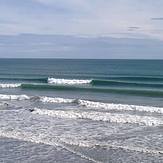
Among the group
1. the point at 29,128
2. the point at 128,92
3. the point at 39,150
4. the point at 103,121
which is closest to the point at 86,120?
the point at 103,121

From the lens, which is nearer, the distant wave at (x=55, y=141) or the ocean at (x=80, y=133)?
the ocean at (x=80, y=133)

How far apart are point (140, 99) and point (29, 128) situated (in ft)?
44.5

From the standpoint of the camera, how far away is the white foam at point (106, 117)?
59.9 ft

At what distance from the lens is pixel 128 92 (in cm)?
3347

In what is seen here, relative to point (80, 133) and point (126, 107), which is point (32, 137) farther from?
point (126, 107)

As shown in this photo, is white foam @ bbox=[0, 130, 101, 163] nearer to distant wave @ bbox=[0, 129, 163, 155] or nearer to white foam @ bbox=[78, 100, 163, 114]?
distant wave @ bbox=[0, 129, 163, 155]

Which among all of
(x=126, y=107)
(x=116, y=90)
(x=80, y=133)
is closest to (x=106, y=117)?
(x=80, y=133)

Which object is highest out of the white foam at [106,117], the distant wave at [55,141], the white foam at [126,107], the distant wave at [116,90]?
the distant wave at [116,90]

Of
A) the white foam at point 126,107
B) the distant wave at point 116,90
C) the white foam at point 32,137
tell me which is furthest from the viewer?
the distant wave at point 116,90

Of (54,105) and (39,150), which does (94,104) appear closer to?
(54,105)

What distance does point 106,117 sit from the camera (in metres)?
19.4

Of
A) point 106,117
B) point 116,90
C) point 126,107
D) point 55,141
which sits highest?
point 116,90

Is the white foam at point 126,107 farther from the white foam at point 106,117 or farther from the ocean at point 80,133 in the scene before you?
the white foam at point 106,117

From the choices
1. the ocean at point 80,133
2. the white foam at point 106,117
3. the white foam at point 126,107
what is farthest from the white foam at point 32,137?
the white foam at point 126,107
